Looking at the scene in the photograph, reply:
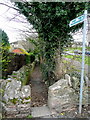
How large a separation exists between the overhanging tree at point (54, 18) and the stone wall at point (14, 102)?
6.90ft

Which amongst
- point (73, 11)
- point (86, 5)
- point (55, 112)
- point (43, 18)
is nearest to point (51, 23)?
point (43, 18)

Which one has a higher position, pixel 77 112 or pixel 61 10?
pixel 61 10

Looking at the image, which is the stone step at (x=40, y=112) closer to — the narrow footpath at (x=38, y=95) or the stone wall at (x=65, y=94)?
the stone wall at (x=65, y=94)

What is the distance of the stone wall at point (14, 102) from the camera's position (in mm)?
2218

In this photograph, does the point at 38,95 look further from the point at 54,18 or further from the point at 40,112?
the point at 54,18

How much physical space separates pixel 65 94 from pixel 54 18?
2.88 meters

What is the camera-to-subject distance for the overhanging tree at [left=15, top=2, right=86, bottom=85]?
3.02 metres

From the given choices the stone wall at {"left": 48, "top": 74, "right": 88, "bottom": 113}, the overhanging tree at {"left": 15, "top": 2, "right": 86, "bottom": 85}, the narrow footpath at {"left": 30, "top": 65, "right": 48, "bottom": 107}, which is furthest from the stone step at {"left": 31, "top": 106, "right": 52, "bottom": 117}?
the overhanging tree at {"left": 15, "top": 2, "right": 86, "bottom": 85}

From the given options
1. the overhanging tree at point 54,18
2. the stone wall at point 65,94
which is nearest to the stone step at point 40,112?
the stone wall at point 65,94

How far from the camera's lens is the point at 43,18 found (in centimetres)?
335

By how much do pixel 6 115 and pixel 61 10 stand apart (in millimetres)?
3855

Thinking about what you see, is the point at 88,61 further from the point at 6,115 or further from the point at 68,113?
the point at 6,115

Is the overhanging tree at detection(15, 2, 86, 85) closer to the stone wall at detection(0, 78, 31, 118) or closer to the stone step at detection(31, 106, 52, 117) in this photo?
the stone step at detection(31, 106, 52, 117)

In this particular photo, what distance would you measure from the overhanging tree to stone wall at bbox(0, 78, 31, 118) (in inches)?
82.7
